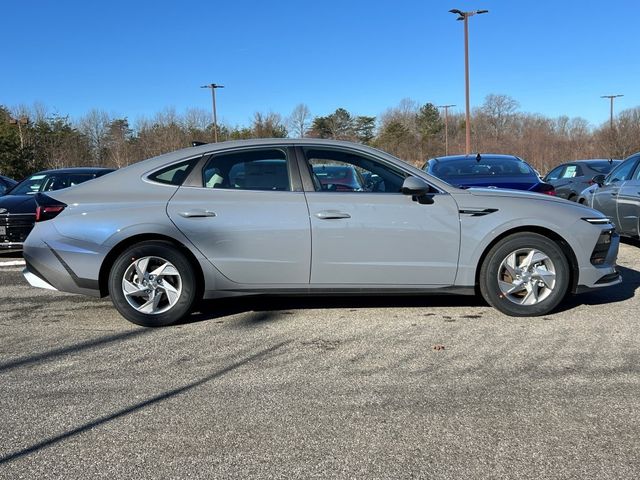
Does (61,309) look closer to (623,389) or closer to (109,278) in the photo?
(109,278)

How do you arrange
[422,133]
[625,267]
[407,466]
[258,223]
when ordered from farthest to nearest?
[422,133] → [625,267] → [258,223] → [407,466]

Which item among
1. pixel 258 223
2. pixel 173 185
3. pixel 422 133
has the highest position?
pixel 422 133

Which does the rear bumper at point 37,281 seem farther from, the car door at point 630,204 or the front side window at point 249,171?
the car door at point 630,204

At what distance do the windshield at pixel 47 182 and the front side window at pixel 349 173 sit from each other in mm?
6020

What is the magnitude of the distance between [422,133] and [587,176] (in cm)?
6204

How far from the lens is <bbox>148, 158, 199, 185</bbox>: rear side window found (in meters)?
4.98

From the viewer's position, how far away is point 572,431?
2967 mm

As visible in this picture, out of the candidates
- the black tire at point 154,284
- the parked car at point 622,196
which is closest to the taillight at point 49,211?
the black tire at point 154,284

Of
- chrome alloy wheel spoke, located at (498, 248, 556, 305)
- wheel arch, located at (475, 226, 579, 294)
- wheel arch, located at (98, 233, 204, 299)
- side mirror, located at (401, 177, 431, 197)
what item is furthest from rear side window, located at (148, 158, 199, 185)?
chrome alloy wheel spoke, located at (498, 248, 556, 305)

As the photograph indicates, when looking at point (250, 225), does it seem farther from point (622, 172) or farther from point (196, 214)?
point (622, 172)

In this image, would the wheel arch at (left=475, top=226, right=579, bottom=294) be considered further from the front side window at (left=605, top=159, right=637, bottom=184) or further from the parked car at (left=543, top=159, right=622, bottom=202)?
the parked car at (left=543, top=159, right=622, bottom=202)

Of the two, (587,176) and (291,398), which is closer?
(291,398)

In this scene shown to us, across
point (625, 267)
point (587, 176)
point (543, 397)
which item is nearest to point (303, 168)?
point (543, 397)

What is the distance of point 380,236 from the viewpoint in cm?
485
